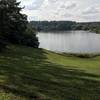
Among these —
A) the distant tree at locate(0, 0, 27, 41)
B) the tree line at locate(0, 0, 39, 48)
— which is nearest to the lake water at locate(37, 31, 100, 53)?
the tree line at locate(0, 0, 39, 48)

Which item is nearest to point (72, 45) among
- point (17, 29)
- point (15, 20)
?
point (17, 29)

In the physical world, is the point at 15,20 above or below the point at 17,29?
above

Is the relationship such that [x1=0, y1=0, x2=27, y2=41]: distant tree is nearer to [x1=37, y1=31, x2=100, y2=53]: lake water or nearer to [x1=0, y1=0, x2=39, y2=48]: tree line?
[x1=0, y1=0, x2=39, y2=48]: tree line

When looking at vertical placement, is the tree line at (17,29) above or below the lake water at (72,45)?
above

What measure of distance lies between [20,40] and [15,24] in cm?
630

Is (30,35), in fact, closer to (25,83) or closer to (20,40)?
(20,40)

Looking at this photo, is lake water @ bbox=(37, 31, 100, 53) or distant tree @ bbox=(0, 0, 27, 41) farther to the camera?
lake water @ bbox=(37, 31, 100, 53)

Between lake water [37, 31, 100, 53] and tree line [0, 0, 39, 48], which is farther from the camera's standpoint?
lake water [37, 31, 100, 53]

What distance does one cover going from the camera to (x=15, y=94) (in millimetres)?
14398

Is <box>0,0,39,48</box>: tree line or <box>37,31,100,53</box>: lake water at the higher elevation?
<box>0,0,39,48</box>: tree line

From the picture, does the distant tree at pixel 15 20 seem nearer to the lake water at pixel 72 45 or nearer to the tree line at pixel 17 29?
the tree line at pixel 17 29

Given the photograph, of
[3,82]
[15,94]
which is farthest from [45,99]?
[3,82]

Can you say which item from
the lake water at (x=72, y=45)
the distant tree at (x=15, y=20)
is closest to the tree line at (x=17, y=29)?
Answer: the distant tree at (x=15, y=20)

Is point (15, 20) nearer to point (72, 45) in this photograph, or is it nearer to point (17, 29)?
point (17, 29)
